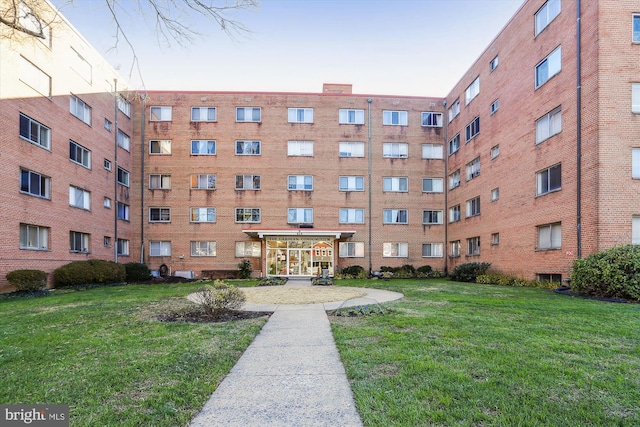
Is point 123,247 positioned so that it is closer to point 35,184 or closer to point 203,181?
point 203,181

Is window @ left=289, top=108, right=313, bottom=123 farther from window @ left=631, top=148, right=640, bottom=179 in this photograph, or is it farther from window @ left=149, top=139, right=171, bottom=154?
window @ left=631, top=148, right=640, bottom=179

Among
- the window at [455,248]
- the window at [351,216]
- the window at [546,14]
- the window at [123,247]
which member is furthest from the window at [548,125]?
the window at [123,247]

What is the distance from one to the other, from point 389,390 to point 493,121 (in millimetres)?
22536

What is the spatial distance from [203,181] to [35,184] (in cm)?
1137

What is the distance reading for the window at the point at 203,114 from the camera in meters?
28.3

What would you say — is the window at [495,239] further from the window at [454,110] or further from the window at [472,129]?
the window at [454,110]

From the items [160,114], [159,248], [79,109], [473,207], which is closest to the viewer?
[79,109]

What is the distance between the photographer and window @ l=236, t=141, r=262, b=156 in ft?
92.2

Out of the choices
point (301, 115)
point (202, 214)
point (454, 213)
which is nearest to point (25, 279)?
point (202, 214)

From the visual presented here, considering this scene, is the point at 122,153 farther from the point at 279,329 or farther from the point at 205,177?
the point at 279,329

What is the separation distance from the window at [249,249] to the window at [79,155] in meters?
11.2

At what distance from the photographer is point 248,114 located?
2842cm

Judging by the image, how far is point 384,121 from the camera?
29.0 metres

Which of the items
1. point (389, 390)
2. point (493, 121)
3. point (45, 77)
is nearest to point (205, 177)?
point (45, 77)
